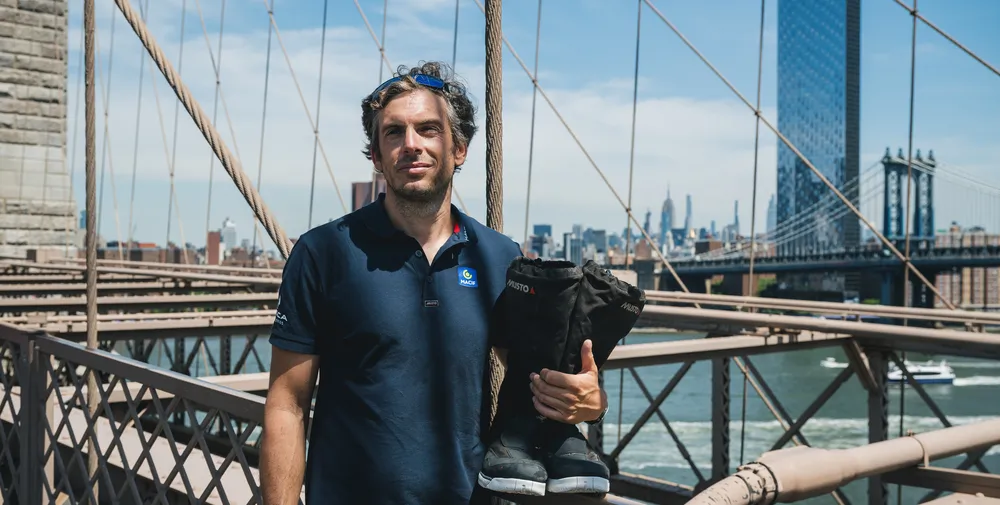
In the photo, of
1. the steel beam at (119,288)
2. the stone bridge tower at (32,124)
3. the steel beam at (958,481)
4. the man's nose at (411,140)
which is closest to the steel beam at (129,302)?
the steel beam at (119,288)

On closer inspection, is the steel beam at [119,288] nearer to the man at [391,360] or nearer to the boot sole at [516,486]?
the man at [391,360]

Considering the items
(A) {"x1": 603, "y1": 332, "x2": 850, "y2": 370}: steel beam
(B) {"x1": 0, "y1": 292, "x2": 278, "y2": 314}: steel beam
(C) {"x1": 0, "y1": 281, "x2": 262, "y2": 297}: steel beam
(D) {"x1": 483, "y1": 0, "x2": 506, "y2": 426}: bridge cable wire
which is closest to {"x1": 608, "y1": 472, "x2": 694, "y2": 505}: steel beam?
(A) {"x1": 603, "y1": 332, "x2": 850, "y2": 370}: steel beam

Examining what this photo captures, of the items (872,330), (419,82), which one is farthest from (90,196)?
(872,330)

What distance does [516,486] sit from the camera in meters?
1.76

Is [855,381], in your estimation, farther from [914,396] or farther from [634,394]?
[634,394]

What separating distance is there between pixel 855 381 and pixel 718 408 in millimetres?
47229

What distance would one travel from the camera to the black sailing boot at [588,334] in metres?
1.78

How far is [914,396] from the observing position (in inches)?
1906

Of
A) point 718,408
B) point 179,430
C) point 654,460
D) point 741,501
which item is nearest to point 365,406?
point 741,501

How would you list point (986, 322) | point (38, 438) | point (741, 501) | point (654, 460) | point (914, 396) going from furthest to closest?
point (914, 396), point (654, 460), point (986, 322), point (38, 438), point (741, 501)

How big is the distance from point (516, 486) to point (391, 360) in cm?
36

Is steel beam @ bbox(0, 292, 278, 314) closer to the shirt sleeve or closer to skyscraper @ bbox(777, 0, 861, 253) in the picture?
the shirt sleeve

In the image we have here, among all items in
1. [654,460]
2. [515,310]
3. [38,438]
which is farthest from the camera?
[654,460]

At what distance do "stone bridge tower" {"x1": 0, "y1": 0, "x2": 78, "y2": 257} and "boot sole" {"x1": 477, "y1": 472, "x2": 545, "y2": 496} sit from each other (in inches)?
677
